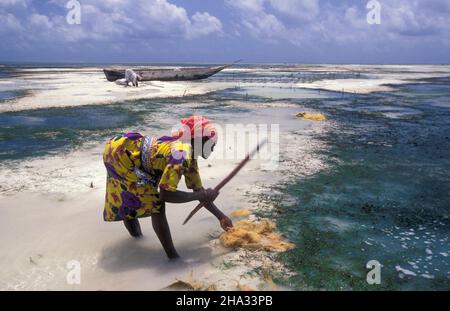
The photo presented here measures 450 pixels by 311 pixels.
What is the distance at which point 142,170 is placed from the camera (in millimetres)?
3215

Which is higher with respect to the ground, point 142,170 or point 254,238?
point 142,170

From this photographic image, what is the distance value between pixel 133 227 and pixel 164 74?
29124mm

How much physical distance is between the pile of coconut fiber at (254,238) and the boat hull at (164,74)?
2639 centimetres

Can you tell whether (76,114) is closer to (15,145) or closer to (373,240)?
(15,145)

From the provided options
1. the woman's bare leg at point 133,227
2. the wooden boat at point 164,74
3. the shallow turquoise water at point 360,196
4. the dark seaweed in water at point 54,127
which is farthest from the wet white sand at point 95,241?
the wooden boat at point 164,74

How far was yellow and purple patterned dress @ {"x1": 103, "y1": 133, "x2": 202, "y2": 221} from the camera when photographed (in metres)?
2.94

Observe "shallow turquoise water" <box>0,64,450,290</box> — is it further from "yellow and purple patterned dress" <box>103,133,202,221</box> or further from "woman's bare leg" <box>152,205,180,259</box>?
"yellow and purple patterned dress" <box>103,133,202,221</box>

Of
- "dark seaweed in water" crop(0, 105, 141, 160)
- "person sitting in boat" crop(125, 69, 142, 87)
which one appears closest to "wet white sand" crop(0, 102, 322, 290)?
"dark seaweed in water" crop(0, 105, 141, 160)

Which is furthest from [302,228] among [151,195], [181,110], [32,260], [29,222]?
[181,110]

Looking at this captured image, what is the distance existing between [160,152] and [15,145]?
22.8ft

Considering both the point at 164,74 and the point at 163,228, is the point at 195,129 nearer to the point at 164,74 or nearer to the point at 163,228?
the point at 163,228

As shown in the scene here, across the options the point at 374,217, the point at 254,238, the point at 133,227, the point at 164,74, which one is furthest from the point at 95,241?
the point at 164,74

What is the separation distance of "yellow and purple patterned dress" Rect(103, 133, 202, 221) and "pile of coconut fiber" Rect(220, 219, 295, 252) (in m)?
0.92

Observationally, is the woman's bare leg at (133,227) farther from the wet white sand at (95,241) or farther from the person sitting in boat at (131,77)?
the person sitting in boat at (131,77)
